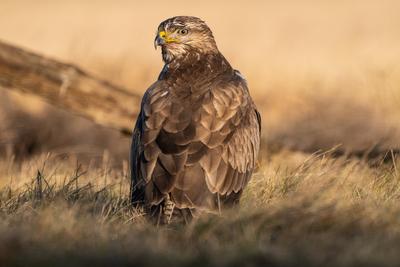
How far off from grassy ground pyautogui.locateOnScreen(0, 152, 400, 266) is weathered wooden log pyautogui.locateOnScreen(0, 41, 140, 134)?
9.31ft

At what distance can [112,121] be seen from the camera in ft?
32.7

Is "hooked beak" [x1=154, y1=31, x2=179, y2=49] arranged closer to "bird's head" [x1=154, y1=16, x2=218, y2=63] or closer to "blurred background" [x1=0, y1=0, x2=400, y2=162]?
"bird's head" [x1=154, y1=16, x2=218, y2=63]

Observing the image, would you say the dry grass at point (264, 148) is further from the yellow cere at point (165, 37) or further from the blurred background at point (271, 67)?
the yellow cere at point (165, 37)

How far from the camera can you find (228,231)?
553 cm

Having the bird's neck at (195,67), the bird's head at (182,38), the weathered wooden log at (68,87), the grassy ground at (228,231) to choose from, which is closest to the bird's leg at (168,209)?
the grassy ground at (228,231)

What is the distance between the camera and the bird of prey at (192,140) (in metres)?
6.43

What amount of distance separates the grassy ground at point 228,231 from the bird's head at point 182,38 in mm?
1367

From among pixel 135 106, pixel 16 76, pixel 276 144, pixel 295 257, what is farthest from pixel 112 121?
pixel 295 257

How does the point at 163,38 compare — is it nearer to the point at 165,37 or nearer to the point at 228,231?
the point at 165,37

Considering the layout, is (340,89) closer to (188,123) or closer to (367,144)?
(367,144)

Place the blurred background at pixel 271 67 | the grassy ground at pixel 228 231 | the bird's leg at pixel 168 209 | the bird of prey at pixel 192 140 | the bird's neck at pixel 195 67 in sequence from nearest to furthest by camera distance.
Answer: the grassy ground at pixel 228 231
the bird's leg at pixel 168 209
the bird of prey at pixel 192 140
the bird's neck at pixel 195 67
the blurred background at pixel 271 67

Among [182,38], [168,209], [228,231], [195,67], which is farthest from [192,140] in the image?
[182,38]

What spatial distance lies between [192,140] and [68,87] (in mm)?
3428

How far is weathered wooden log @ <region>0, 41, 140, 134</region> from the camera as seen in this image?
959 cm
